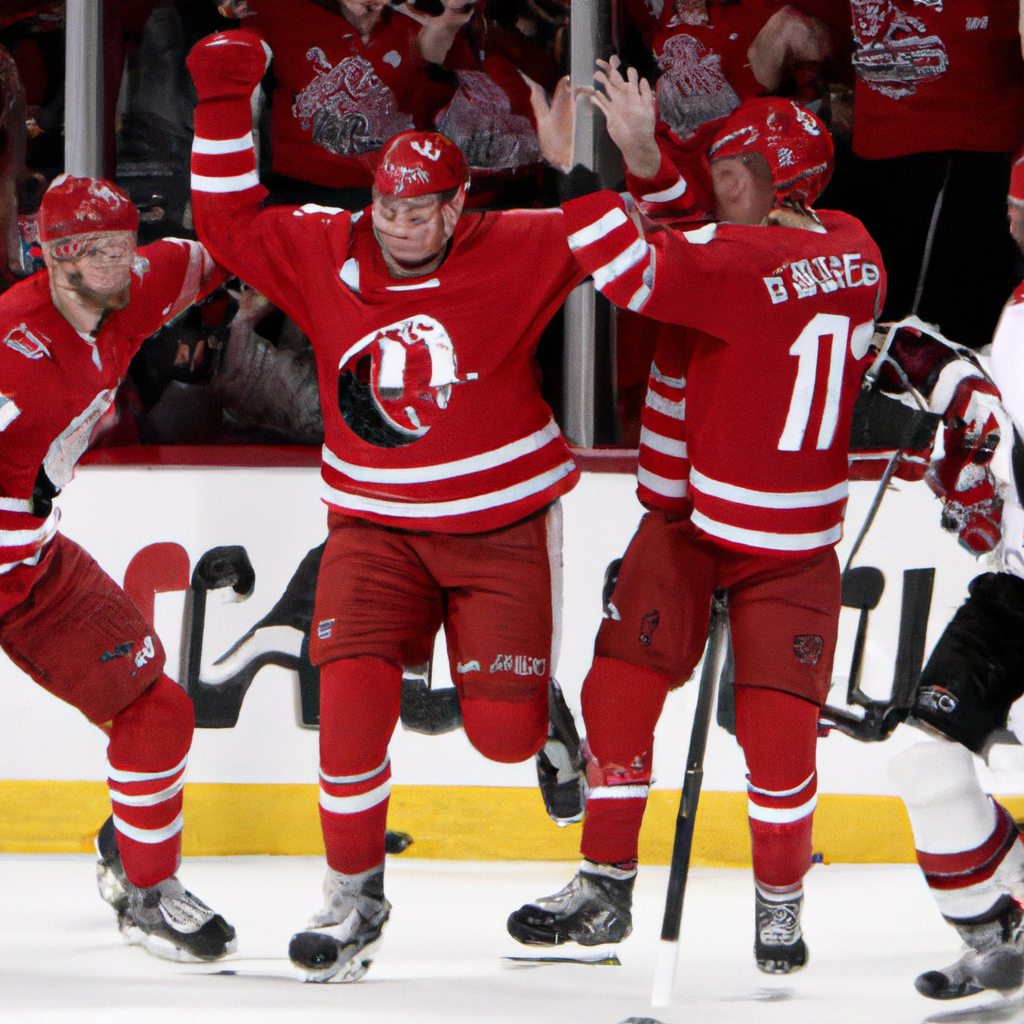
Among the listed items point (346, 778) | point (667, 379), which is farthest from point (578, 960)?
point (667, 379)

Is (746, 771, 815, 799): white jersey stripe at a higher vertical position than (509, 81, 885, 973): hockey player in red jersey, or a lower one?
lower

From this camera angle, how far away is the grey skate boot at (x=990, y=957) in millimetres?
2131

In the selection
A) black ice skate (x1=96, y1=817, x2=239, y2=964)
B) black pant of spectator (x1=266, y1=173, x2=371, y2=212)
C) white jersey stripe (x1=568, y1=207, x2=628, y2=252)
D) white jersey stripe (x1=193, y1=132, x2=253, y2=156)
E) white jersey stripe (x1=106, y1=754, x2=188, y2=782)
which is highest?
white jersey stripe (x1=193, y1=132, x2=253, y2=156)

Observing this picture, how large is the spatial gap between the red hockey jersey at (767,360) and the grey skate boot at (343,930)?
0.84 metres

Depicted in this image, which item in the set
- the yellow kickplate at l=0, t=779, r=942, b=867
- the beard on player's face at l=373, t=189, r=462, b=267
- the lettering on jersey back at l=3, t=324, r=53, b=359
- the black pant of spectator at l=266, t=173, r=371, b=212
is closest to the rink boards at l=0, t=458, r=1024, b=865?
the yellow kickplate at l=0, t=779, r=942, b=867

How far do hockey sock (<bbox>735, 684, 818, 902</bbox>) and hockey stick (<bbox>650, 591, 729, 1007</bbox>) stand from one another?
9cm

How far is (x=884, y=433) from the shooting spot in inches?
119

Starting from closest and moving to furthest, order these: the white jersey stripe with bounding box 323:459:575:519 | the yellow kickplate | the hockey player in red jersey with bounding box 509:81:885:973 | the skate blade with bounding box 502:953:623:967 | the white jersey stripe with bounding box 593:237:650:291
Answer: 1. the white jersey stripe with bounding box 593:237:650:291
2. the hockey player in red jersey with bounding box 509:81:885:973
3. the white jersey stripe with bounding box 323:459:575:519
4. the skate blade with bounding box 502:953:623:967
5. the yellow kickplate

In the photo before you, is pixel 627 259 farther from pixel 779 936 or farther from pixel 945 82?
pixel 945 82

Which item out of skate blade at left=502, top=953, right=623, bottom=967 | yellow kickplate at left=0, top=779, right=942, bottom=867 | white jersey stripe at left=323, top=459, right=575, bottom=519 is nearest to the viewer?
white jersey stripe at left=323, top=459, right=575, bottom=519

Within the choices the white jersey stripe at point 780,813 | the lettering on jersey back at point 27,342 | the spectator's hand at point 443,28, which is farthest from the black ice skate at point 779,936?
the spectator's hand at point 443,28

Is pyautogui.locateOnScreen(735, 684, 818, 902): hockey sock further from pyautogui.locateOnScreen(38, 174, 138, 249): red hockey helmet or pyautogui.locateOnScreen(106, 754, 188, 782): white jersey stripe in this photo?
pyautogui.locateOnScreen(38, 174, 138, 249): red hockey helmet

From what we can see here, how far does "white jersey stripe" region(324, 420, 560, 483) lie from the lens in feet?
7.38

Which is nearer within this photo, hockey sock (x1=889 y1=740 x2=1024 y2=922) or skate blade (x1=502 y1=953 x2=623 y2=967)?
hockey sock (x1=889 y1=740 x2=1024 y2=922)
